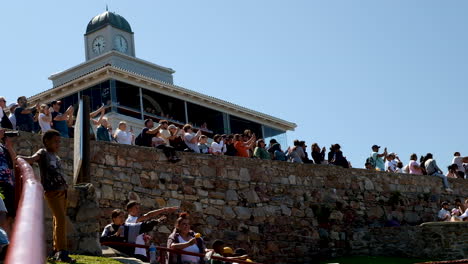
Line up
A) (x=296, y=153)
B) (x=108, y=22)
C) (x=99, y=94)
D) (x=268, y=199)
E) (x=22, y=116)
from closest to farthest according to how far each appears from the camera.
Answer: (x=22, y=116) < (x=268, y=199) < (x=296, y=153) < (x=99, y=94) < (x=108, y=22)

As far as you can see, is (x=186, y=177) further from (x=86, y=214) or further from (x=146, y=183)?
(x=86, y=214)

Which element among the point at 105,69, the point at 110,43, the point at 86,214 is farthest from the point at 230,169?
the point at 110,43

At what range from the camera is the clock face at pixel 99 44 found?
3678 centimetres

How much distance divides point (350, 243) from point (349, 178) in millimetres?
2160

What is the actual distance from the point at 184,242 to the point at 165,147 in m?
6.58

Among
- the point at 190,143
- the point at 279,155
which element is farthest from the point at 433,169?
the point at 190,143

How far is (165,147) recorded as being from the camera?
57.0ft

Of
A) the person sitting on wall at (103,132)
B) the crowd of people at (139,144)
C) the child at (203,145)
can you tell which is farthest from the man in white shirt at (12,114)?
the child at (203,145)

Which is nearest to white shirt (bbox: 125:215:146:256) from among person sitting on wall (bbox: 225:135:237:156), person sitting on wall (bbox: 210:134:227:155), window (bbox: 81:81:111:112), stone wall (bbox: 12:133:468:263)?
stone wall (bbox: 12:133:468:263)

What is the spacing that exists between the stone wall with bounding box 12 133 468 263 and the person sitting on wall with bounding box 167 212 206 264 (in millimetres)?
4520

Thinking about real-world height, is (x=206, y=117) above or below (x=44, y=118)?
above

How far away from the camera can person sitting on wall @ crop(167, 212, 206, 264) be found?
1053 centimetres

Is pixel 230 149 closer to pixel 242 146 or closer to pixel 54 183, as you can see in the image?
pixel 242 146

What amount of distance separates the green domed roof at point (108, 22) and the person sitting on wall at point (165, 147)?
800 inches
